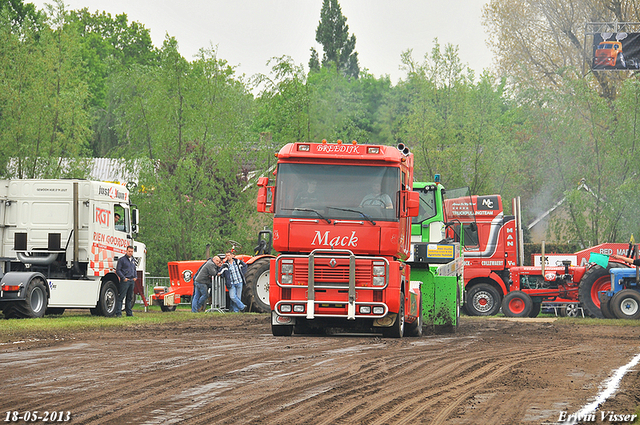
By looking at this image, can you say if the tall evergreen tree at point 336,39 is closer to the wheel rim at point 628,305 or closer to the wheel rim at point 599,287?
the wheel rim at point 599,287

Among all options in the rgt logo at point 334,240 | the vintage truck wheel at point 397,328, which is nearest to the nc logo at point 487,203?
the vintage truck wheel at point 397,328

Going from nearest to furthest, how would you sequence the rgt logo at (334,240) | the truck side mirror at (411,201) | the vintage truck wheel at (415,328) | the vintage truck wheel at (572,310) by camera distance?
the rgt logo at (334,240)
the truck side mirror at (411,201)
the vintage truck wheel at (415,328)
the vintage truck wheel at (572,310)

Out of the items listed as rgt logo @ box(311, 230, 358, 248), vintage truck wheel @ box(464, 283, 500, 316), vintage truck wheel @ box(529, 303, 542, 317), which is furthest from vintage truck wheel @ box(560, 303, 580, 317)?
rgt logo @ box(311, 230, 358, 248)

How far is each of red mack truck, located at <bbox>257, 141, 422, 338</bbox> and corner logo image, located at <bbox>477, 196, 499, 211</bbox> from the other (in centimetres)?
1330

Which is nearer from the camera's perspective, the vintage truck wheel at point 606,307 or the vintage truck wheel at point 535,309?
the vintage truck wheel at point 606,307

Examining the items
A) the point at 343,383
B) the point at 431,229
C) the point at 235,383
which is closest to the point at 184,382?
the point at 235,383

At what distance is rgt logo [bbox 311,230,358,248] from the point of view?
14430 mm

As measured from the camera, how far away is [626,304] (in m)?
23.5

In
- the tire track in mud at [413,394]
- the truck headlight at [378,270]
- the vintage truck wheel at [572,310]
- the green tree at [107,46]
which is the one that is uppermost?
the green tree at [107,46]

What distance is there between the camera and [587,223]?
1328 inches

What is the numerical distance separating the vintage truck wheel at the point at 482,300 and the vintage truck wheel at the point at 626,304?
4.29 meters

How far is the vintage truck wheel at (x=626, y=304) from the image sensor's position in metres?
23.4

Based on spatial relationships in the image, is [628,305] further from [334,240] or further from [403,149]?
[334,240]

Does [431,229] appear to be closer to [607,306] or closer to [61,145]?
[607,306]
